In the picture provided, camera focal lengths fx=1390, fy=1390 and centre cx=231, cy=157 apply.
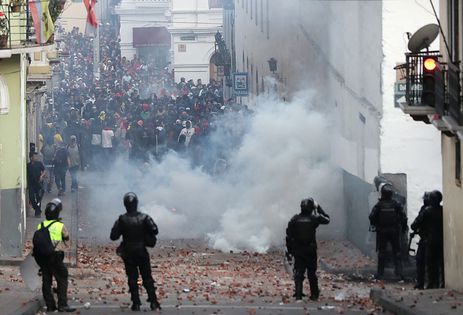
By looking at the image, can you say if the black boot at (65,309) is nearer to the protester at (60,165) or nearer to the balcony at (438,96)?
the balcony at (438,96)

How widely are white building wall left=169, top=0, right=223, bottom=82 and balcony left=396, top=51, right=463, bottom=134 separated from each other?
48.9 m

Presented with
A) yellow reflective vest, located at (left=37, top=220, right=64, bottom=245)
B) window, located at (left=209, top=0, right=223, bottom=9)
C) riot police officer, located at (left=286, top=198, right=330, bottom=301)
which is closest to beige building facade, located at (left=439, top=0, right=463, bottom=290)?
riot police officer, located at (left=286, top=198, right=330, bottom=301)

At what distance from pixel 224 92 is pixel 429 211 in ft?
132

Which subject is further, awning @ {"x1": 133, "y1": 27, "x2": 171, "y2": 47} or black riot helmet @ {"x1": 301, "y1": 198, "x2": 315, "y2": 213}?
awning @ {"x1": 133, "y1": 27, "x2": 171, "y2": 47}

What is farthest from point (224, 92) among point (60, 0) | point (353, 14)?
point (353, 14)

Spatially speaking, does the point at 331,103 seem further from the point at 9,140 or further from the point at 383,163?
the point at 9,140

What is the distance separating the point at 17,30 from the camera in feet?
84.5

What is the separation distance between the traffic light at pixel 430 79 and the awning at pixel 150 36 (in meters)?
60.8

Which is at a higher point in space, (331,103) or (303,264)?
(331,103)

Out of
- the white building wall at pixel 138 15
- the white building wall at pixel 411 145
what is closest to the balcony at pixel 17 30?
the white building wall at pixel 411 145

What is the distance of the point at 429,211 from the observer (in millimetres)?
19922

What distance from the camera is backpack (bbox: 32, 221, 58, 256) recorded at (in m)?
17.4

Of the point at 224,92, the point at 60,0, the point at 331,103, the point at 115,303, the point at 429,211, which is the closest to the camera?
the point at 115,303

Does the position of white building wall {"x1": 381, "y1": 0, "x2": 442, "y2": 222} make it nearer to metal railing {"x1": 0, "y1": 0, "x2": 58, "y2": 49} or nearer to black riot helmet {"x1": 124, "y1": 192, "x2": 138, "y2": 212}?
metal railing {"x1": 0, "y1": 0, "x2": 58, "y2": 49}
